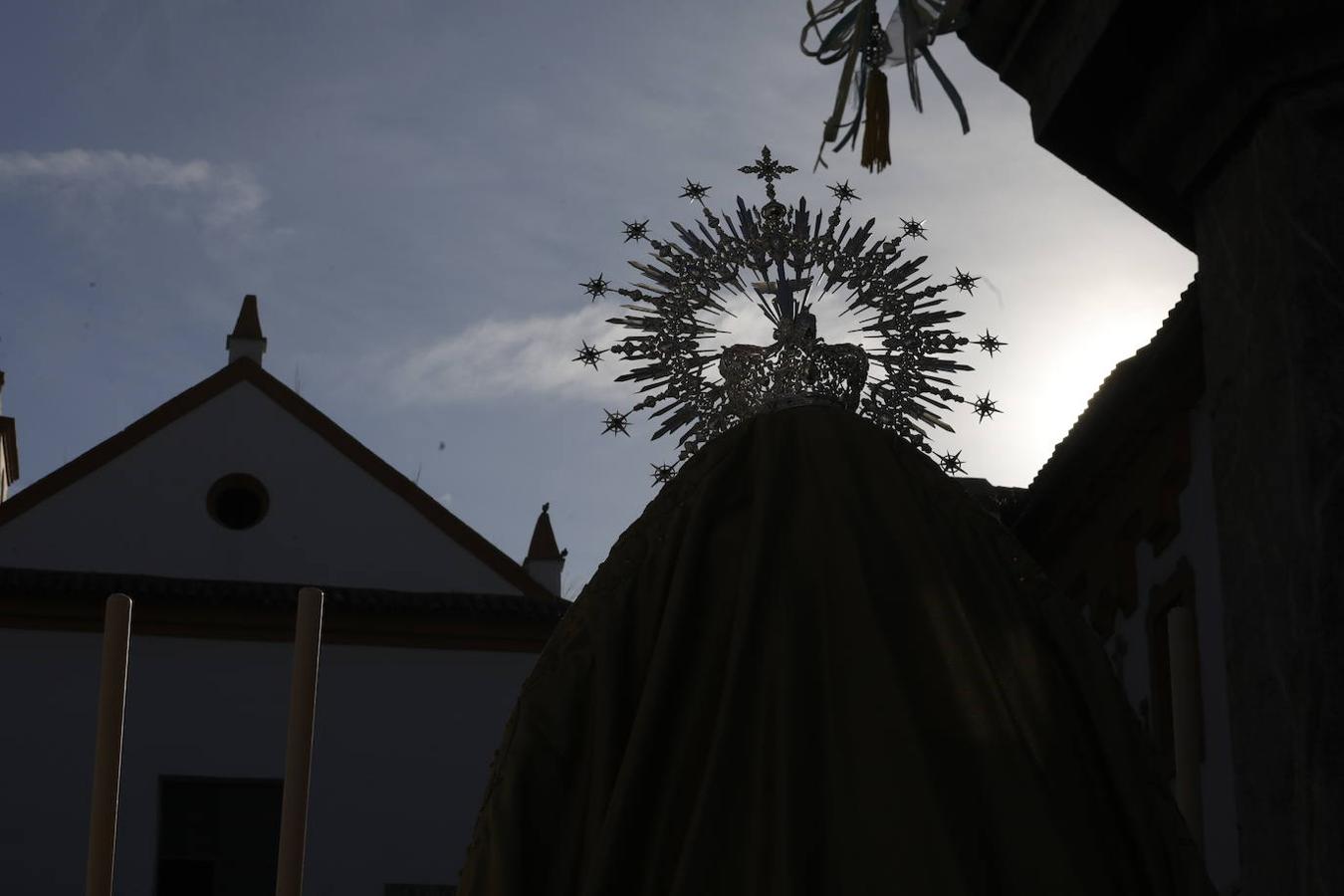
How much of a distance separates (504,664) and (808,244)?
10.3 metres

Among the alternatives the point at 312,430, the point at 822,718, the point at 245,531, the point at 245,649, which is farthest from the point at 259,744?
the point at 822,718

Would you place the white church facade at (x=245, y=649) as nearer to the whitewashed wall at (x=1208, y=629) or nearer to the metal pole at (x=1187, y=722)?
the whitewashed wall at (x=1208, y=629)

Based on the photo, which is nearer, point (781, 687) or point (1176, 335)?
point (781, 687)

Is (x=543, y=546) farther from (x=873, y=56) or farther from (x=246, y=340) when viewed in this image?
(x=873, y=56)

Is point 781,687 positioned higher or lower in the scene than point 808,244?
lower

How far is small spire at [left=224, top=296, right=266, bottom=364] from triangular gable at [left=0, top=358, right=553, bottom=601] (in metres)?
0.38

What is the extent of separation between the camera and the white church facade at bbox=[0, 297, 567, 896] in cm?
1418

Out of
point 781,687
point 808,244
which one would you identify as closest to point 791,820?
point 781,687

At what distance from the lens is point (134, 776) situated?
14.1 meters

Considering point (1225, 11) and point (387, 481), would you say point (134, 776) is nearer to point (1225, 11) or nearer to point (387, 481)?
point (387, 481)

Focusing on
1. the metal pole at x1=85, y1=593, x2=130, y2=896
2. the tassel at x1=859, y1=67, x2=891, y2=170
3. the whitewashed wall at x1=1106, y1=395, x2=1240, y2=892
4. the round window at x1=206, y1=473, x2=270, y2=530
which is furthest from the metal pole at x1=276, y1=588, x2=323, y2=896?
the round window at x1=206, y1=473, x2=270, y2=530

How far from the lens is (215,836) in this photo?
46.4 ft

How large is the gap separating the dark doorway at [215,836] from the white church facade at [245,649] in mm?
17

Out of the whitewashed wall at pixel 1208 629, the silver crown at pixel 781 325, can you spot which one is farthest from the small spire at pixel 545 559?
the silver crown at pixel 781 325
